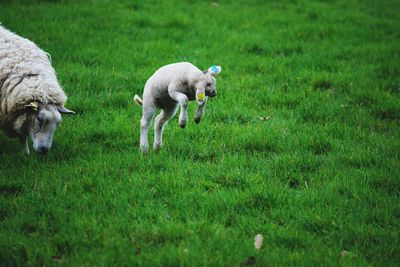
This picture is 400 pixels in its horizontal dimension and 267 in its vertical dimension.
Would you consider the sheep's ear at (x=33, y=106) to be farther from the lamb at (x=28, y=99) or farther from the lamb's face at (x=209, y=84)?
the lamb's face at (x=209, y=84)

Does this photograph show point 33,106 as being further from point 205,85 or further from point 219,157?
point 219,157

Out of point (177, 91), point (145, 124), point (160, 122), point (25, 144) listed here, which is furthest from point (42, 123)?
point (177, 91)

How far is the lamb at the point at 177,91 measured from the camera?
14.3 feet

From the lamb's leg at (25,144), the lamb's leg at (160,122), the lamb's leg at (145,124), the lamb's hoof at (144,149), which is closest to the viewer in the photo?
the lamb's leg at (145,124)

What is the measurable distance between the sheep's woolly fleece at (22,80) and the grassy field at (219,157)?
0.60 meters

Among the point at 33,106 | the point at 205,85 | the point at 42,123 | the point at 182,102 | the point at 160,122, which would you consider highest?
the point at 205,85

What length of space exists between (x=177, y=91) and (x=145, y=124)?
0.75 metres

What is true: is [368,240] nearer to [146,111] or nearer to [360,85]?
[146,111]

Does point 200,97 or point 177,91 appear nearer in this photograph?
Answer: point 200,97

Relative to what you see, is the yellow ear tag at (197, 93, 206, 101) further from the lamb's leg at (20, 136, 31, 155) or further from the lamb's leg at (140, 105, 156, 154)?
the lamb's leg at (20, 136, 31, 155)

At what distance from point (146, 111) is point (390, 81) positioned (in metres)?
4.40

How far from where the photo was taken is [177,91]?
4.50 metres

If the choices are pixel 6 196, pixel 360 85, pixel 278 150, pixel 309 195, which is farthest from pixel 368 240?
pixel 360 85

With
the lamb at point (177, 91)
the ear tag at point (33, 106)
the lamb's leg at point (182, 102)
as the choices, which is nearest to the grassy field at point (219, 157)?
the lamb at point (177, 91)
